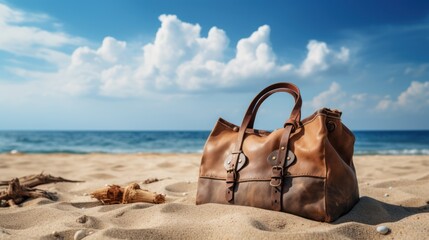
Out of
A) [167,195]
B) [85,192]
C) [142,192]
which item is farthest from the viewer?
[85,192]

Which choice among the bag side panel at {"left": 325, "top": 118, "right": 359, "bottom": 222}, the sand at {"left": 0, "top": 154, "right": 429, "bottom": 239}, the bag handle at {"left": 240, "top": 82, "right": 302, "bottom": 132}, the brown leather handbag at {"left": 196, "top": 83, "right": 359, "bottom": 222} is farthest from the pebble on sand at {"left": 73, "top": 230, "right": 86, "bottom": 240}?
the bag side panel at {"left": 325, "top": 118, "right": 359, "bottom": 222}

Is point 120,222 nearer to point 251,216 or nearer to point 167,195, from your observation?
point 251,216

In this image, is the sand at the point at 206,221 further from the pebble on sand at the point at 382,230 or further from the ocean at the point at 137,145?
the ocean at the point at 137,145

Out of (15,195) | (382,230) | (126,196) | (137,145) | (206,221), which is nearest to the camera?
(382,230)

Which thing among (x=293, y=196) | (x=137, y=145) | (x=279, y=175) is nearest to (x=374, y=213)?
(x=293, y=196)

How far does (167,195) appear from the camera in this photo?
391cm

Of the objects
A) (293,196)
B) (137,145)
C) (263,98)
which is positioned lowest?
(137,145)

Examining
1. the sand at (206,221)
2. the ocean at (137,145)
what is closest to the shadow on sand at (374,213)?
the sand at (206,221)

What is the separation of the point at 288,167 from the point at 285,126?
31 cm

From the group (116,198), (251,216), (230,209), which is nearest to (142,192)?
(116,198)

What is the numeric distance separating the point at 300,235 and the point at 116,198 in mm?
1920

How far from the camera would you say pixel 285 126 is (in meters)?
2.69

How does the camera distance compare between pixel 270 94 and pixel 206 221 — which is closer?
pixel 206 221

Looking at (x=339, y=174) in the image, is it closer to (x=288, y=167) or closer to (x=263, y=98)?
(x=288, y=167)
